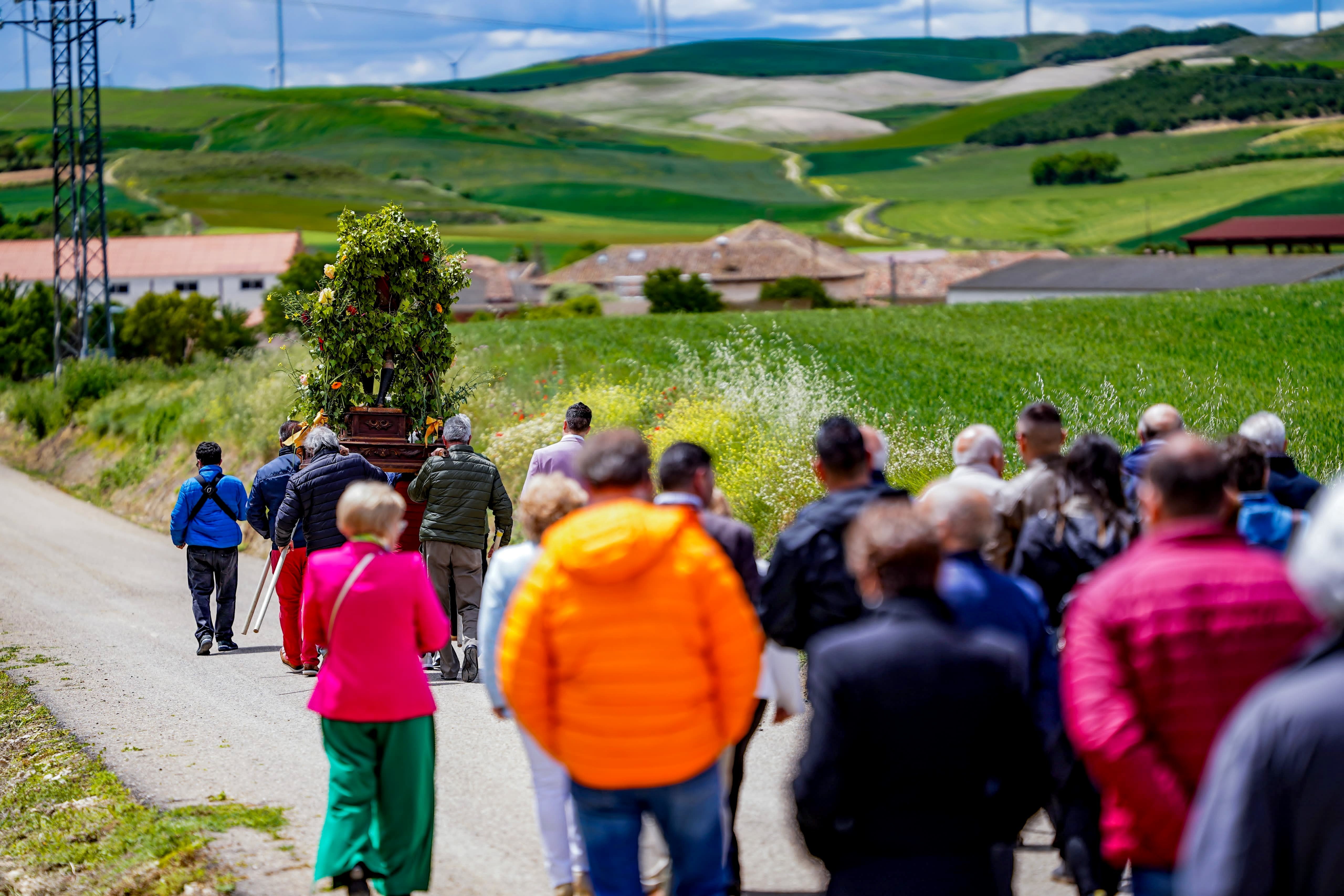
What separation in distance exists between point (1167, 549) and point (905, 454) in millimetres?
10114

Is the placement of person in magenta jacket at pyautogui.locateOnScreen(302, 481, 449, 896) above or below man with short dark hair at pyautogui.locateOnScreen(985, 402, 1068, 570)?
below

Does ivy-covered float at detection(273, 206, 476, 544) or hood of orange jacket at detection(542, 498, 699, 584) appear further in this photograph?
ivy-covered float at detection(273, 206, 476, 544)

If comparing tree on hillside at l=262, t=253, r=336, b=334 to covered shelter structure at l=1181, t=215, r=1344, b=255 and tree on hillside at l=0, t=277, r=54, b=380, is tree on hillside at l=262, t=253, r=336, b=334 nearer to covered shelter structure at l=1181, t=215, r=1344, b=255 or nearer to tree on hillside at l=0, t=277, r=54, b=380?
tree on hillside at l=0, t=277, r=54, b=380

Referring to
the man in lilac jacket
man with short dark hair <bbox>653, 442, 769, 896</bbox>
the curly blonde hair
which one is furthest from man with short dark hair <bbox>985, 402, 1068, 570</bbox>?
the man in lilac jacket

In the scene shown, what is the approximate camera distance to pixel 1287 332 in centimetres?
3102

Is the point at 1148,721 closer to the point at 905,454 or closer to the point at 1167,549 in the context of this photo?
the point at 1167,549

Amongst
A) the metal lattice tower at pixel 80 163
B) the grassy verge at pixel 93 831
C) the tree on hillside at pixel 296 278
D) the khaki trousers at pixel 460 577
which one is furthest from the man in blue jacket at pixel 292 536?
the tree on hillside at pixel 296 278

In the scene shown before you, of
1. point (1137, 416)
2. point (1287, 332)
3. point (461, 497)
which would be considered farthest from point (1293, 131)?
point (461, 497)

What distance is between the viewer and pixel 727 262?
9962 cm

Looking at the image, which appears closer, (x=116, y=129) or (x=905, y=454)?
(x=905, y=454)

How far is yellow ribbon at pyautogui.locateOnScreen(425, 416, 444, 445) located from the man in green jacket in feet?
7.72

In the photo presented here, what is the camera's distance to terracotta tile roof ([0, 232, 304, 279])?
97188mm

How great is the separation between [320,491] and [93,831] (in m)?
3.16

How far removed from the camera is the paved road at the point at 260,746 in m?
6.39
